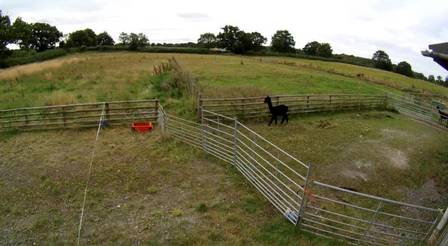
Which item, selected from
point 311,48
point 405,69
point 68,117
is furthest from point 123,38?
point 68,117

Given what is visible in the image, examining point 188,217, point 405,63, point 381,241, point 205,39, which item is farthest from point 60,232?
point 205,39

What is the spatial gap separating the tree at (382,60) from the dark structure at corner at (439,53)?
63795mm

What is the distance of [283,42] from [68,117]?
6801 cm

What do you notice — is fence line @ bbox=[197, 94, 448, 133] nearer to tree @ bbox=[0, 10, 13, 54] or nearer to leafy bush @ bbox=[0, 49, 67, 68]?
leafy bush @ bbox=[0, 49, 67, 68]

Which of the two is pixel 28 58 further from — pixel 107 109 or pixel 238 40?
pixel 107 109

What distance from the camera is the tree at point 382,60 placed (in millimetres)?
64688

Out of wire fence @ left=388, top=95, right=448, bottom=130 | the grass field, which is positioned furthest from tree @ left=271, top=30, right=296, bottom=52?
the grass field

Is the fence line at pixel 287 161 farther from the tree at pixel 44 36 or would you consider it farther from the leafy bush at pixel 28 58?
the tree at pixel 44 36

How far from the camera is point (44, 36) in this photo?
255ft

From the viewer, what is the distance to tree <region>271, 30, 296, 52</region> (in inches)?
3024

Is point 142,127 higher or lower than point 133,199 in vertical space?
higher

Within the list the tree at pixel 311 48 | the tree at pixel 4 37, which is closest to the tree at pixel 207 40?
the tree at pixel 311 48

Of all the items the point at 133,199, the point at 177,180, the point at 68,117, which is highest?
the point at 68,117

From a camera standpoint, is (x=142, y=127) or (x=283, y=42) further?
(x=283, y=42)
